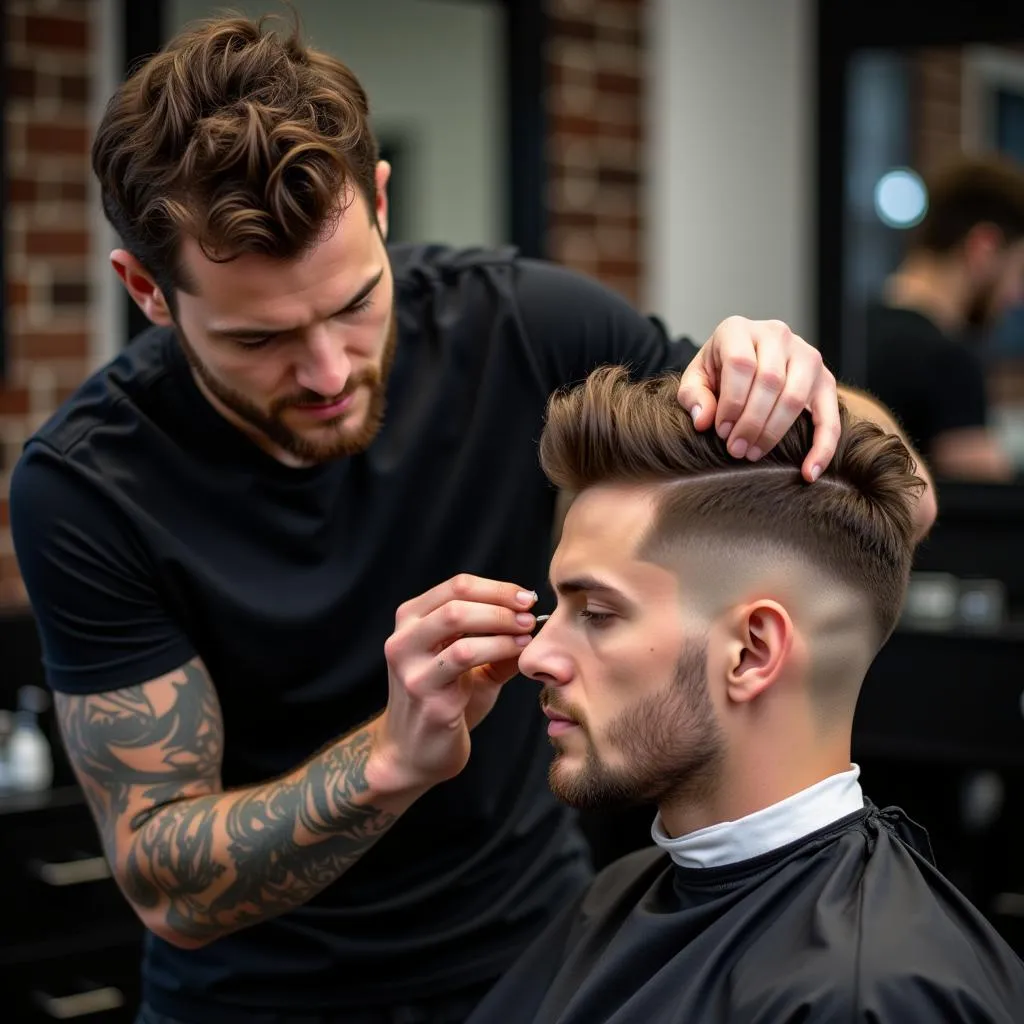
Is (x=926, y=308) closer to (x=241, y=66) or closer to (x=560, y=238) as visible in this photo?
(x=560, y=238)

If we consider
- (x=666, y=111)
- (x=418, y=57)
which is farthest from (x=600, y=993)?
(x=418, y=57)

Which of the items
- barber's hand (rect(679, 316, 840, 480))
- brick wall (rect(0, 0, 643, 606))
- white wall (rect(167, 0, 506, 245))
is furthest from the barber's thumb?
white wall (rect(167, 0, 506, 245))

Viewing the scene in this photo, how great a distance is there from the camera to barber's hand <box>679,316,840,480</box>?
140 cm

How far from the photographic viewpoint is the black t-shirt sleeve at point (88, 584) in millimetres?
1684

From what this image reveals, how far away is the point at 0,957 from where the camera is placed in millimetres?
3148

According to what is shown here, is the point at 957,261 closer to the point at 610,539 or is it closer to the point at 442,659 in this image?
the point at 610,539

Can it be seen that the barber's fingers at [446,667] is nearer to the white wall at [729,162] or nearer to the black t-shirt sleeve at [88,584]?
the black t-shirt sleeve at [88,584]

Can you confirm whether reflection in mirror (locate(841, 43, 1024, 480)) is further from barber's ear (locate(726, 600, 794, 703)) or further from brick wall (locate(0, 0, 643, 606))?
barber's ear (locate(726, 600, 794, 703))

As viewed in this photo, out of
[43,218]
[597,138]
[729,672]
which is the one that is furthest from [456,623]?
[597,138]

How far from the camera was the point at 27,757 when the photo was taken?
3256 mm

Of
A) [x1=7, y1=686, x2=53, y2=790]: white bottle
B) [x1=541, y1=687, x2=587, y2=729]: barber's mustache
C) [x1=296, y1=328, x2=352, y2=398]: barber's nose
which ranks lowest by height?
[x1=7, y1=686, x2=53, y2=790]: white bottle

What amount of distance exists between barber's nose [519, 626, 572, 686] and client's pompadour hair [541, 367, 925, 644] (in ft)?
0.43

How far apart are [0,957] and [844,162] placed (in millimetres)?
3260

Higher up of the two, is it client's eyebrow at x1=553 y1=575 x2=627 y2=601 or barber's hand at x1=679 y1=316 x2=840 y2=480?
barber's hand at x1=679 y1=316 x2=840 y2=480
